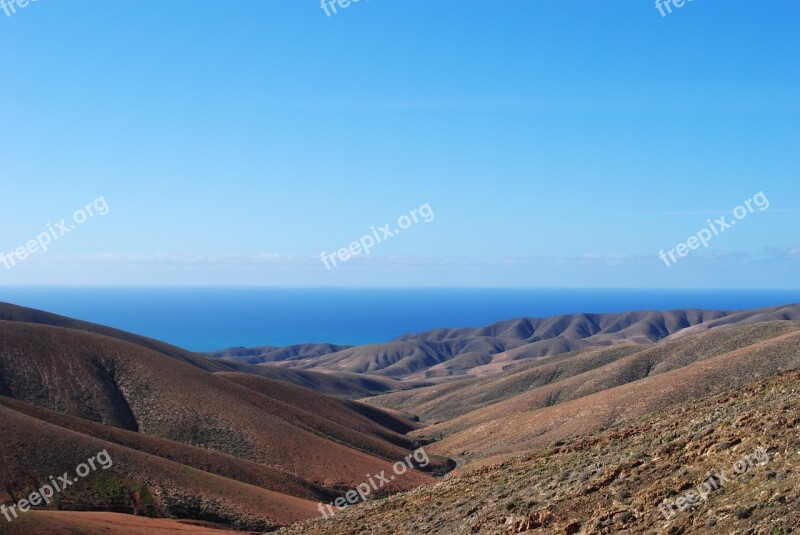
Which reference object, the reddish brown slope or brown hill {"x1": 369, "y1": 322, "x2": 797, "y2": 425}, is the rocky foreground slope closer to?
the reddish brown slope

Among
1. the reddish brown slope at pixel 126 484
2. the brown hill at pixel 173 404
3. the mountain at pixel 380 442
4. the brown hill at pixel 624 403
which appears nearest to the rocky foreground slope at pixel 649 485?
the mountain at pixel 380 442

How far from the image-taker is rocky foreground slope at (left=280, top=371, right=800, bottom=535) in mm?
14492

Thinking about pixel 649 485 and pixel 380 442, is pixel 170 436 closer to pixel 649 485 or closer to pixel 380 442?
pixel 380 442

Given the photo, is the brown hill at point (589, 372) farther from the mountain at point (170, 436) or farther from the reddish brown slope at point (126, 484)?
the reddish brown slope at point (126, 484)

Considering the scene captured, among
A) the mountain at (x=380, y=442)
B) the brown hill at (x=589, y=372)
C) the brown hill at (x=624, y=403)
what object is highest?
the mountain at (x=380, y=442)

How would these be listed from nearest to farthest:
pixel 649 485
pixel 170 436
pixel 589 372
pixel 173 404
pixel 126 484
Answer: pixel 649 485
pixel 126 484
pixel 170 436
pixel 173 404
pixel 589 372

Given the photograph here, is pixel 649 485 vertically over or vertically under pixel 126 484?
under

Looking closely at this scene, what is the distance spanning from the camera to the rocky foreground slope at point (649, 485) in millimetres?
14492

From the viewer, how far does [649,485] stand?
1731 centimetres

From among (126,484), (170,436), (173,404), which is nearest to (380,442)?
(173,404)

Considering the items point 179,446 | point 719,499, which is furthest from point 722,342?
point 719,499

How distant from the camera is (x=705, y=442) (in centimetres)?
1873

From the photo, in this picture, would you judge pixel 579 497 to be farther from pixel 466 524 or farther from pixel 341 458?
pixel 341 458

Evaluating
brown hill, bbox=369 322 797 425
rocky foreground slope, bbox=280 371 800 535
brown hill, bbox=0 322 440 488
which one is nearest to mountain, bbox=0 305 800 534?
rocky foreground slope, bbox=280 371 800 535
